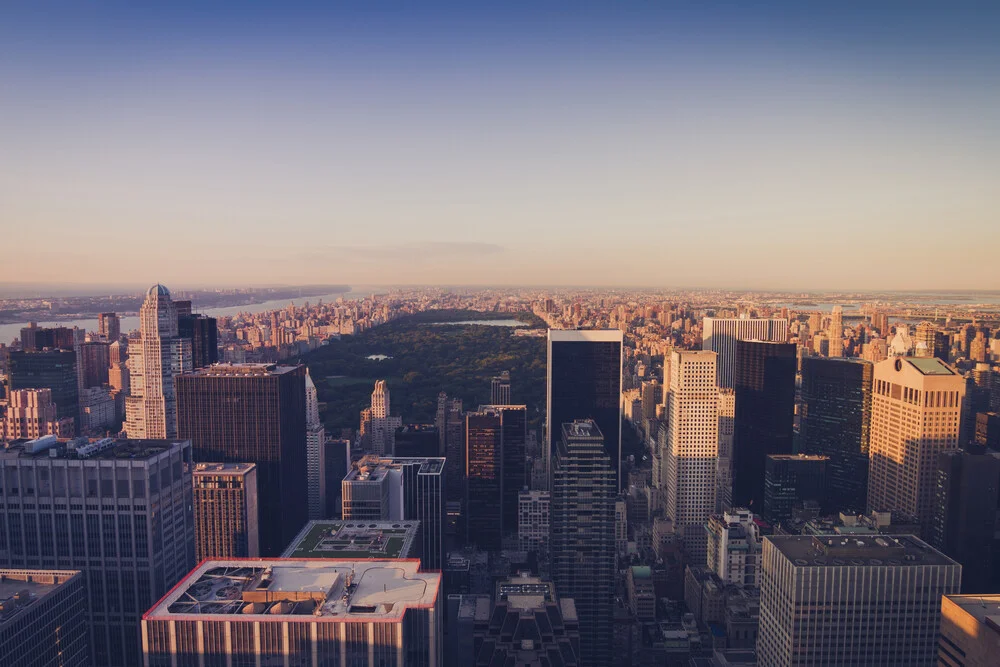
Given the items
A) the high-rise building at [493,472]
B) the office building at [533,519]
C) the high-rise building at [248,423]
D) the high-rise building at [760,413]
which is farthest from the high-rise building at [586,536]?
the high-rise building at [760,413]

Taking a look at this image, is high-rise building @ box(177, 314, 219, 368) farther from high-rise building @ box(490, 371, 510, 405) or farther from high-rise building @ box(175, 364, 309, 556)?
high-rise building @ box(490, 371, 510, 405)

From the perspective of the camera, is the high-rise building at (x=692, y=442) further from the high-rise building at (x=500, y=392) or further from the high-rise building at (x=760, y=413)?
the high-rise building at (x=500, y=392)

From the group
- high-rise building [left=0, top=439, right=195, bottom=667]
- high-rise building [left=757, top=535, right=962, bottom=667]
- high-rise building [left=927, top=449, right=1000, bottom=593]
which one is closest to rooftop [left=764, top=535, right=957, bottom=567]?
high-rise building [left=757, top=535, right=962, bottom=667]

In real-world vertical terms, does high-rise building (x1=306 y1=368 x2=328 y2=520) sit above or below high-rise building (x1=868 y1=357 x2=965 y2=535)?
below

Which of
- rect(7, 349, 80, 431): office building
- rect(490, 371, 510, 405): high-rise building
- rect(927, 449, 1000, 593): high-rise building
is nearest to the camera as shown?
rect(927, 449, 1000, 593): high-rise building

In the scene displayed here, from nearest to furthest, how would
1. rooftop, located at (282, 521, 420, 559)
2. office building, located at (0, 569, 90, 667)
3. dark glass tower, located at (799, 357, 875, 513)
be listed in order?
office building, located at (0, 569, 90, 667) < rooftop, located at (282, 521, 420, 559) < dark glass tower, located at (799, 357, 875, 513)
